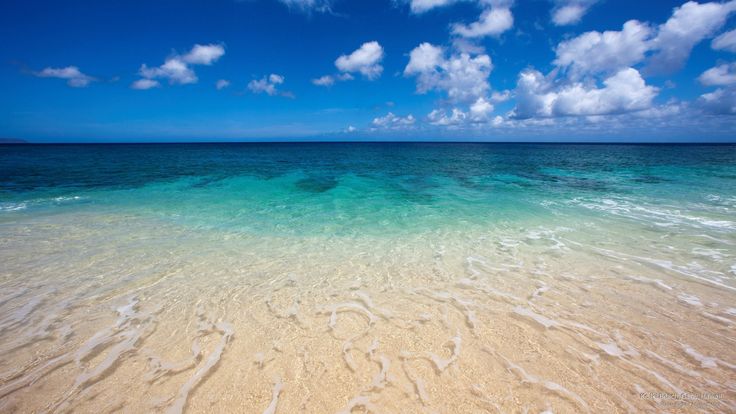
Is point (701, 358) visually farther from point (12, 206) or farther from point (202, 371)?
point (12, 206)

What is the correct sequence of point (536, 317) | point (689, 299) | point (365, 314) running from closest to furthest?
point (536, 317), point (365, 314), point (689, 299)

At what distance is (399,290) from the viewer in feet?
21.0

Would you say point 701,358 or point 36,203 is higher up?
point 36,203

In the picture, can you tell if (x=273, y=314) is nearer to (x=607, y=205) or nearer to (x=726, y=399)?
(x=726, y=399)

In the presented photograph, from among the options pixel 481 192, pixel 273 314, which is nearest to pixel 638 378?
pixel 273 314

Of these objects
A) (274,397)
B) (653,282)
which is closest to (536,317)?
(653,282)

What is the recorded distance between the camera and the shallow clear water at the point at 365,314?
3.74 m

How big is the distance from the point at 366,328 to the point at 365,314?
446mm

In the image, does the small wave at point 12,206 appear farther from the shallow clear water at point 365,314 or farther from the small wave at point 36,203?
the shallow clear water at point 365,314

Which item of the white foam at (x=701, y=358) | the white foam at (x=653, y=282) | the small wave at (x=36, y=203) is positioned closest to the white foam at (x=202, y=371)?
the white foam at (x=701, y=358)

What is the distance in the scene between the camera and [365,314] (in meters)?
5.46

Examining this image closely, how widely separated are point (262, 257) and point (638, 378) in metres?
8.27

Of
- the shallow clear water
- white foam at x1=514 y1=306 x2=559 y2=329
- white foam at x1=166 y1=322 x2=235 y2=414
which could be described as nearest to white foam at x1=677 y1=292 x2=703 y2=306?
the shallow clear water

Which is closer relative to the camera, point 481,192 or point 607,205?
point 607,205
